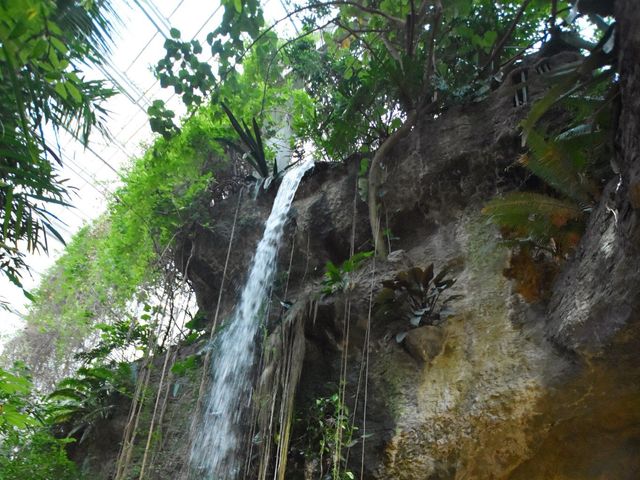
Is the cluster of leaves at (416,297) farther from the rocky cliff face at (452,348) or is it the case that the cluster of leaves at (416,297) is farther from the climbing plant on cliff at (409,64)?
the climbing plant on cliff at (409,64)

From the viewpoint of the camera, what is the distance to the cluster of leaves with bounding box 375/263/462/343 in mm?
3895

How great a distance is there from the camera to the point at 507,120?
468 centimetres

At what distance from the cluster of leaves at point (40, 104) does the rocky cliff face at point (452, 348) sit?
207 cm

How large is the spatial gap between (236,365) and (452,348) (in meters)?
2.20

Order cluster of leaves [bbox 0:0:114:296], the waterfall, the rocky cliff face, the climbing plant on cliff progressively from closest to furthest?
cluster of leaves [bbox 0:0:114:296] < the rocky cliff face < the waterfall < the climbing plant on cliff

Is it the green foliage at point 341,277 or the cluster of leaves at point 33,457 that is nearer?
the cluster of leaves at point 33,457

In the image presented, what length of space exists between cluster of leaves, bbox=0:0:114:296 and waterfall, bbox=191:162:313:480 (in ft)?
6.77

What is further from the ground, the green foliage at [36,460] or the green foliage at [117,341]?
the green foliage at [117,341]

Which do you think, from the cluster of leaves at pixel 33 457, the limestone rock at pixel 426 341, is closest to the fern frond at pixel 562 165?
the limestone rock at pixel 426 341

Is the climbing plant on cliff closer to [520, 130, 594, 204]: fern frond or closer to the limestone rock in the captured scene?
the limestone rock

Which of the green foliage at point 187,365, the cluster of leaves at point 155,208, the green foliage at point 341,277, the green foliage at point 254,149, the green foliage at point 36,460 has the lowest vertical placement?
the green foliage at point 36,460

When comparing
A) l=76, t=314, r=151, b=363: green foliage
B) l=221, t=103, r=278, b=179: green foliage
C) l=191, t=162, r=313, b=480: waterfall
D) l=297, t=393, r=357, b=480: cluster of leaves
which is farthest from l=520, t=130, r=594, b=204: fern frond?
l=76, t=314, r=151, b=363: green foliage

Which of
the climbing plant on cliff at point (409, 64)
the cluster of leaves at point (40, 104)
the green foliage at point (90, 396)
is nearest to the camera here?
the cluster of leaves at point (40, 104)

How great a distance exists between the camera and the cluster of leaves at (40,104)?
230 cm
